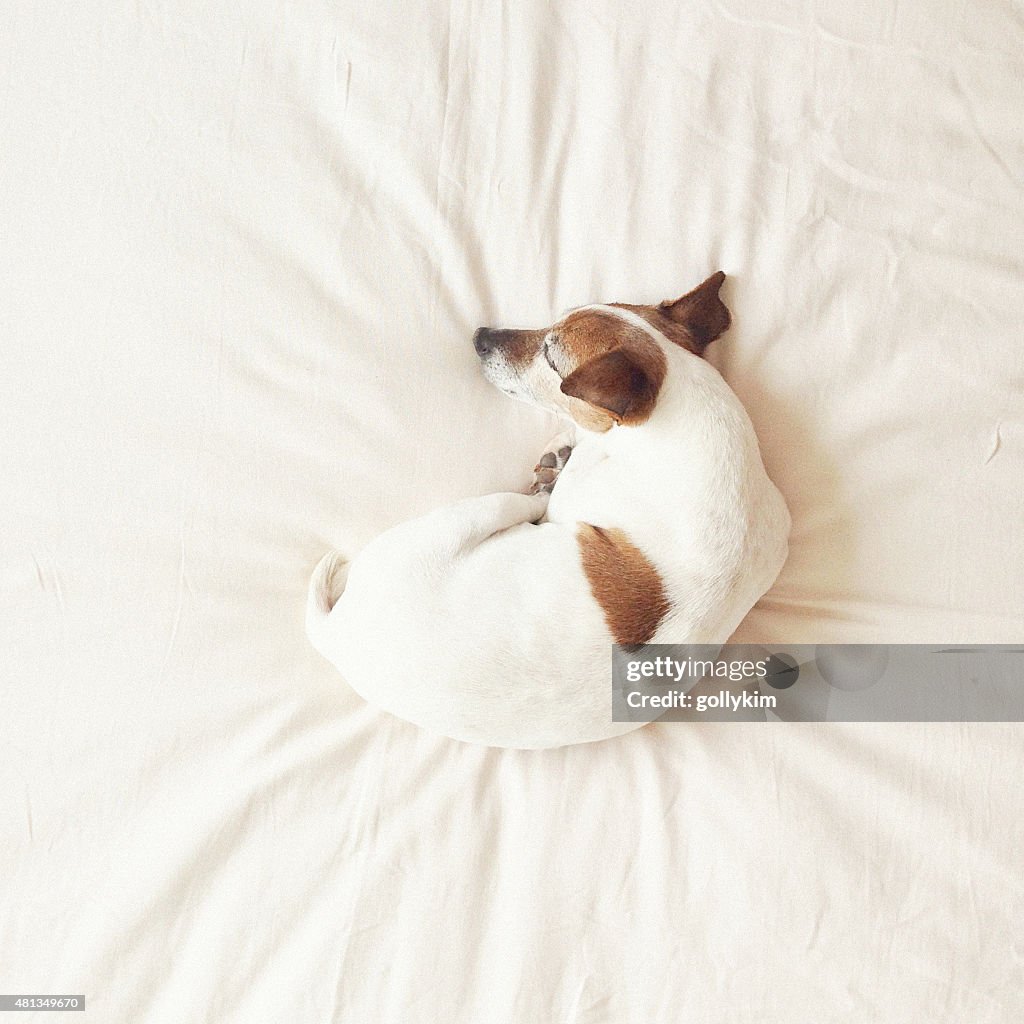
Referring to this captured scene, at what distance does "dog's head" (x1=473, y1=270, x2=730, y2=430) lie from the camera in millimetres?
1117

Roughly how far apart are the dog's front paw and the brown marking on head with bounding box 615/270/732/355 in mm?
214

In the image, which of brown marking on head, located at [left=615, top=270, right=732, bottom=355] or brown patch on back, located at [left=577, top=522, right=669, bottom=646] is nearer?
brown patch on back, located at [left=577, top=522, right=669, bottom=646]

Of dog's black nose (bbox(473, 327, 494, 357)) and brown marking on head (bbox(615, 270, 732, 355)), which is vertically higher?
brown marking on head (bbox(615, 270, 732, 355))

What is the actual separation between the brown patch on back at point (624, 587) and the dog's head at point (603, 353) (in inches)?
6.5

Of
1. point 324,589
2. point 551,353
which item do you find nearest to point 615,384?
point 551,353

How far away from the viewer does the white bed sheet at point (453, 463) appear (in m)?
1.17

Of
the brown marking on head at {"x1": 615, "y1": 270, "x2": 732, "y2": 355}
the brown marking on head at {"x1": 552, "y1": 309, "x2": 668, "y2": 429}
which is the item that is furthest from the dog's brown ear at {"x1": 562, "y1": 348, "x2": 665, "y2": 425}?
the brown marking on head at {"x1": 615, "y1": 270, "x2": 732, "y2": 355}

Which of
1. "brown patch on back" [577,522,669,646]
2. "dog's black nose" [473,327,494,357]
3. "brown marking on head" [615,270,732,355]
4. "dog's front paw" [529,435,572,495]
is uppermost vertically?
"brown marking on head" [615,270,732,355]

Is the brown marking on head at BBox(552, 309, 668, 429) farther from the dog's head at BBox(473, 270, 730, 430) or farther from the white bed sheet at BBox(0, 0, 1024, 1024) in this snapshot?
the white bed sheet at BBox(0, 0, 1024, 1024)

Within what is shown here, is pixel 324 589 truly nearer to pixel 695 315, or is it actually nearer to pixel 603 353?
pixel 603 353

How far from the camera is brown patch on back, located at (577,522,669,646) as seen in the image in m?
1.12

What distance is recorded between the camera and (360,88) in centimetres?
131

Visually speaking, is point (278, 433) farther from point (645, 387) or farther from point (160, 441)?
point (645, 387)

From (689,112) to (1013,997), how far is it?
1.28 metres
